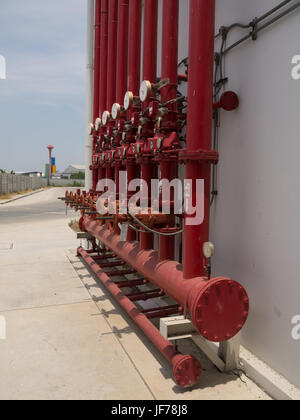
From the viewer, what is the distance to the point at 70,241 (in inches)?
308

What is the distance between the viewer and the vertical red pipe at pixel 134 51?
3.81 m

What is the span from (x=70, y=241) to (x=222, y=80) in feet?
19.2

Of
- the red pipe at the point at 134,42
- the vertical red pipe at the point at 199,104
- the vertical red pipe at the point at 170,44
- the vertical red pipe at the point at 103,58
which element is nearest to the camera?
the vertical red pipe at the point at 199,104

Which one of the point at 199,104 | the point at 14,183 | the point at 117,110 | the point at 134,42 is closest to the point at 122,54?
the point at 134,42

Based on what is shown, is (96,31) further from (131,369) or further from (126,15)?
(131,369)

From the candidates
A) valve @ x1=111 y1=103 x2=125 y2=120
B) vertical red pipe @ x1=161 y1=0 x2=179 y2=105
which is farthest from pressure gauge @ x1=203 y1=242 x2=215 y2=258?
valve @ x1=111 y1=103 x2=125 y2=120

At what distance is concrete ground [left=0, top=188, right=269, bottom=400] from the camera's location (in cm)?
226

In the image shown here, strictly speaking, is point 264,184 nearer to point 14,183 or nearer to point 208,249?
point 208,249

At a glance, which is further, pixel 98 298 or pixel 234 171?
pixel 98 298

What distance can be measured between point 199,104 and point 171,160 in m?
0.67

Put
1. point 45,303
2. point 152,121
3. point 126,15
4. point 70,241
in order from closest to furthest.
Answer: point 152,121, point 45,303, point 126,15, point 70,241

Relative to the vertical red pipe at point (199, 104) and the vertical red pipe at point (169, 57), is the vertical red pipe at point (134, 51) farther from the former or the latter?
the vertical red pipe at point (199, 104)

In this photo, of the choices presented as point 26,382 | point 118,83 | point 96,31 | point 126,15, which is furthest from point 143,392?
point 96,31

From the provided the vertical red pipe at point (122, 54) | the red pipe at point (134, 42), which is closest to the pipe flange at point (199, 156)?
the red pipe at point (134, 42)
